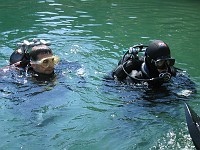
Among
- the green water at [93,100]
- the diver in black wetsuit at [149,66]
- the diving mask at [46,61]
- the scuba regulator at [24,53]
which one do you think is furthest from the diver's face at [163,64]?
the scuba regulator at [24,53]

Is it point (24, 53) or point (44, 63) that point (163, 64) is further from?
point (24, 53)

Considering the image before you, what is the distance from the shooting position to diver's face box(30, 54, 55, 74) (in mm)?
5871

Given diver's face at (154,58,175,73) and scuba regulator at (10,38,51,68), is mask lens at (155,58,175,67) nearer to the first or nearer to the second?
diver's face at (154,58,175,73)

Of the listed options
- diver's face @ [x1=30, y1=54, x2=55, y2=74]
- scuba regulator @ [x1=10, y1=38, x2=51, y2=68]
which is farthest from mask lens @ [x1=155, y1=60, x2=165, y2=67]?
scuba regulator @ [x1=10, y1=38, x2=51, y2=68]

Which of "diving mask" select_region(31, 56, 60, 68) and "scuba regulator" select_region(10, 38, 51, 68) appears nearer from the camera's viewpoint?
"diving mask" select_region(31, 56, 60, 68)

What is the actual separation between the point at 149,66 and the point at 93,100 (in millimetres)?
1085

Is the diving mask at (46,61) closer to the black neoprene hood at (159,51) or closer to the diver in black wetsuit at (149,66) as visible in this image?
the diver in black wetsuit at (149,66)

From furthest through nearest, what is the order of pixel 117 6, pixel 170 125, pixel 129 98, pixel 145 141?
pixel 117 6 < pixel 129 98 < pixel 170 125 < pixel 145 141

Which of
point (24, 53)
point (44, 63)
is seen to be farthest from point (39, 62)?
point (24, 53)

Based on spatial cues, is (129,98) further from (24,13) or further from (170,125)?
(24,13)

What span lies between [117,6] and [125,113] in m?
8.85

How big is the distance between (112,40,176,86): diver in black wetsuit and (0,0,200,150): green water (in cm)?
20

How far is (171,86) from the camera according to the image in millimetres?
5727

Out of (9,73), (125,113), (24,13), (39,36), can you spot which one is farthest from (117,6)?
(125,113)
